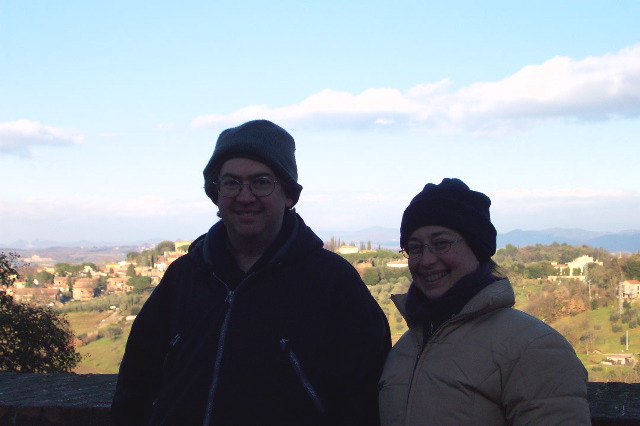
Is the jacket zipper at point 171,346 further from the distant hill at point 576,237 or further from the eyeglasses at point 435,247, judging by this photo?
the distant hill at point 576,237

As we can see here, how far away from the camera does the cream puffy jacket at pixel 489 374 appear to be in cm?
184

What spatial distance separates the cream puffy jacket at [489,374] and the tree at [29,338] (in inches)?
522

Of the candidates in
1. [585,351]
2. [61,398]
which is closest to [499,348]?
[61,398]

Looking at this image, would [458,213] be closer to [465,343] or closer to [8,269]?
[465,343]

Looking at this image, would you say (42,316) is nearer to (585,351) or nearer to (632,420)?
(632,420)

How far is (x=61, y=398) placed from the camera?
10.4 feet

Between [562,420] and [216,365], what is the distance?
3.88 ft

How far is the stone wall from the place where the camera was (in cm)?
266

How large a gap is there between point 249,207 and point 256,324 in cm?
44

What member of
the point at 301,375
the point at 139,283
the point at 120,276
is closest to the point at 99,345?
the point at 139,283

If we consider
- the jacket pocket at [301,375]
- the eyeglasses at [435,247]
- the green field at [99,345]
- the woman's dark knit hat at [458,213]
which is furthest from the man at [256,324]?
the green field at [99,345]

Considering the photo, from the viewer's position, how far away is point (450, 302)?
218 centimetres

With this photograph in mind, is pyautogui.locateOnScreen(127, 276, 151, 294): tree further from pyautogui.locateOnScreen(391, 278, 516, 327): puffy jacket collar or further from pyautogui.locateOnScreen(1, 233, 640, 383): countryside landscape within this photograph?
pyautogui.locateOnScreen(391, 278, 516, 327): puffy jacket collar

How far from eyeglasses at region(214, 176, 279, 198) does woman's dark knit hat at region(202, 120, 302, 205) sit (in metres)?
0.05
